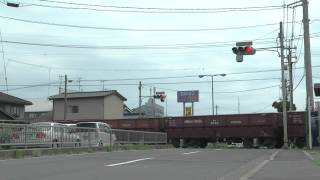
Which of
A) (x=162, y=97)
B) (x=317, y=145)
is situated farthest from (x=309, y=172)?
(x=162, y=97)

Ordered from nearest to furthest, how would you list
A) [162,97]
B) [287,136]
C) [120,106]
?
[287,136]
[120,106]
[162,97]

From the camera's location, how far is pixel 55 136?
2281cm

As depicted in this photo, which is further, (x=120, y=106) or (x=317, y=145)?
(x=120, y=106)

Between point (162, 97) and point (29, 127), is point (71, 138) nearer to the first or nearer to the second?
point (29, 127)

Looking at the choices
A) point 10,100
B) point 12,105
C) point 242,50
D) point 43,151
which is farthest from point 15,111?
point 43,151

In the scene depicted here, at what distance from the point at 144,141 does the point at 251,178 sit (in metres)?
22.3

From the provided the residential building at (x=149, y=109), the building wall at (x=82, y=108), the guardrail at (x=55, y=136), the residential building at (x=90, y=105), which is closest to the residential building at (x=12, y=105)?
the residential building at (x=90, y=105)

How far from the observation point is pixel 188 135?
45000mm

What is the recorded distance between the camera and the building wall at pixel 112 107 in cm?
7319

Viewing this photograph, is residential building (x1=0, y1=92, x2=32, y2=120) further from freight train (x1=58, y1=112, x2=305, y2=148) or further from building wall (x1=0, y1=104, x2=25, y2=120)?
freight train (x1=58, y1=112, x2=305, y2=148)

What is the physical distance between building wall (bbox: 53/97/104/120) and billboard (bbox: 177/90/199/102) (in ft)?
72.4

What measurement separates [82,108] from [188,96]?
23327 millimetres

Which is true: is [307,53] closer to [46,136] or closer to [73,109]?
[46,136]

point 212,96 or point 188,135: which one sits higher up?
point 212,96
